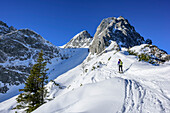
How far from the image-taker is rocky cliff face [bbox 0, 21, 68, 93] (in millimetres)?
38225

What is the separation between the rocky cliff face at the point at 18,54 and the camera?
38225 mm

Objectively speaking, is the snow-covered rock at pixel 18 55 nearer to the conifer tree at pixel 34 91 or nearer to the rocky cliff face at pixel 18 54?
the rocky cliff face at pixel 18 54

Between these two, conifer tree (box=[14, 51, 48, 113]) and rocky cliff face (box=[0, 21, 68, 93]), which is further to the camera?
rocky cliff face (box=[0, 21, 68, 93])

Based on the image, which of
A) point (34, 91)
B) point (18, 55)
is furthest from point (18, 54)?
point (34, 91)

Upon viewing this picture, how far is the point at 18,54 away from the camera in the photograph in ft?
178

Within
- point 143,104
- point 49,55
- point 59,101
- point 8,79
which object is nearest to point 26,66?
point 8,79

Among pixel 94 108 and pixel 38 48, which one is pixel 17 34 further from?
pixel 94 108

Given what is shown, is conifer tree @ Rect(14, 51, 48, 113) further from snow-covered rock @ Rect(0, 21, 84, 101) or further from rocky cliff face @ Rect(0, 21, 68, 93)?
rocky cliff face @ Rect(0, 21, 68, 93)

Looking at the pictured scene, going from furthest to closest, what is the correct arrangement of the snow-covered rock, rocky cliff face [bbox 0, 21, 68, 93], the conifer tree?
rocky cliff face [bbox 0, 21, 68, 93]
the snow-covered rock
the conifer tree

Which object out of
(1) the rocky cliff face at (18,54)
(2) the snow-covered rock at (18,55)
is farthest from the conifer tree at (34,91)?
(1) the rocky cliff face at (18,54)

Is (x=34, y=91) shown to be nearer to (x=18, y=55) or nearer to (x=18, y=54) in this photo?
(x=18, y=55)

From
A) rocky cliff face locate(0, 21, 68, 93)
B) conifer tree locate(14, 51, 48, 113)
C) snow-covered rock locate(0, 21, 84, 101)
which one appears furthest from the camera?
rocky cliff face locate(0, 21, 68, 93)

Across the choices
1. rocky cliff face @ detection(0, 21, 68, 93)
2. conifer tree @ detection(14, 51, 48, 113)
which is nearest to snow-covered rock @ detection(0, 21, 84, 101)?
rocky cliff face @ detection(0, 21, 68, 93)

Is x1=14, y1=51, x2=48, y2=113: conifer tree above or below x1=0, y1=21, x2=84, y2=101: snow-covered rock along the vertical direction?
below
